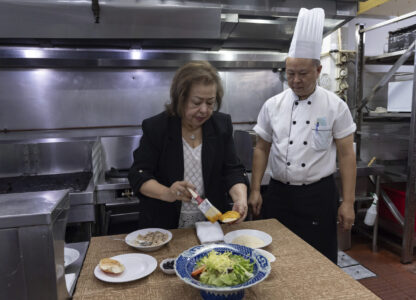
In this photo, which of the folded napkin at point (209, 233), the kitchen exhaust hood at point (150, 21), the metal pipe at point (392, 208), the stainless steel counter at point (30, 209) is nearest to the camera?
the stainless steel counter at point (30, 209)

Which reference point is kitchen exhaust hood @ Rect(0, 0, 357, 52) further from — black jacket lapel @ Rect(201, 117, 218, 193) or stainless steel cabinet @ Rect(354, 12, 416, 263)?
black jacket lapel @ Rect(201, 117, 218, 193)

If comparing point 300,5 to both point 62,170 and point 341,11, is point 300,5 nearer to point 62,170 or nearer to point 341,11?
point 341,11

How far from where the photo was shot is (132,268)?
43.4 inches

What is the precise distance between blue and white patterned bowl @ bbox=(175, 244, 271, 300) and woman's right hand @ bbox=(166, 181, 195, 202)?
1.09 feet

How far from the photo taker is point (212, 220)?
4.47 feet

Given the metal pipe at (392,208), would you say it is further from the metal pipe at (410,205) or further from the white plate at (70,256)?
the white plate at (70,256)

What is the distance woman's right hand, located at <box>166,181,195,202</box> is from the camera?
1.34 m

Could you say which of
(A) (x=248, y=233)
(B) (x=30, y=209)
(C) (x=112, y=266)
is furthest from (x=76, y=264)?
(A) (x=248, y=233)

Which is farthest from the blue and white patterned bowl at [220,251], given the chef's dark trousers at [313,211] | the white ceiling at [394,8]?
the white ceiling at [394,8]

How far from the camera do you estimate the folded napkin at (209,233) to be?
128 centimetres

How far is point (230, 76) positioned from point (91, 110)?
56.5 inches

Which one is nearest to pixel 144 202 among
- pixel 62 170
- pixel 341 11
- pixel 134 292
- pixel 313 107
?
pixel 134 292

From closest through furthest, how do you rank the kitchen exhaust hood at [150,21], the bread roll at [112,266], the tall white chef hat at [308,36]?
the bread roll at [112,266] < the tall white chef hat at [308,36] < the kitchen exhaust hood at [150,21]

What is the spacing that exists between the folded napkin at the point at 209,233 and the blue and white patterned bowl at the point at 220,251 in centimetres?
20
